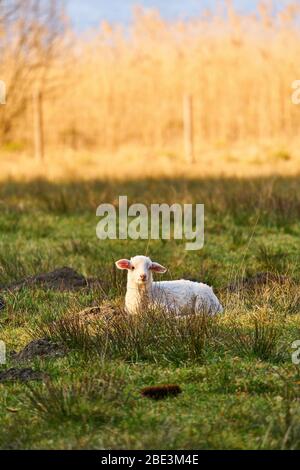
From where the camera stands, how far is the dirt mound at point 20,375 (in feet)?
17.8

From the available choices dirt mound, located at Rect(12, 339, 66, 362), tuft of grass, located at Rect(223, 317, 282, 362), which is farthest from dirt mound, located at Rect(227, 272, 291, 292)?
dirt mound, located at Rect(12, 339, 66, 362)

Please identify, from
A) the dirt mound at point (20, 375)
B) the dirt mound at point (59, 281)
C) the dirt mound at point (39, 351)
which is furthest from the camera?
the dirt mound at point (59, 281)

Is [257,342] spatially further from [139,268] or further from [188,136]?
[188,136]

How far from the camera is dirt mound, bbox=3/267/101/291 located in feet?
26.2

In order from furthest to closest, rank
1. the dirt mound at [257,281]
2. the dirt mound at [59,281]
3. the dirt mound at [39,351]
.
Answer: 1. the dirt mound at [59,281]
2. the dirt mound at [257,281]
3. the dirt mound at [39,351]

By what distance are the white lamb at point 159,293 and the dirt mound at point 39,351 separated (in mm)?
810

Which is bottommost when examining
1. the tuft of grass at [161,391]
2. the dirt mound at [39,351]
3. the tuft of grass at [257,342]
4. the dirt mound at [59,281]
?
the tuft of grass at [161,391]

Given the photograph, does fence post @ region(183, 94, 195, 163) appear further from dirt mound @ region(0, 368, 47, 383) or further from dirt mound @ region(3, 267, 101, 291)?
dirt mound @ region(0, 368, 47, 383)

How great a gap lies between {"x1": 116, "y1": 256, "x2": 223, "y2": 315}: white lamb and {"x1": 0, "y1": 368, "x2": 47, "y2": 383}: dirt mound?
127 cm

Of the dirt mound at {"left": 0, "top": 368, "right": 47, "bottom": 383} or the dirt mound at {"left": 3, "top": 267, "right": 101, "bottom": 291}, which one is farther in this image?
the dirt mound at {"left": 3, "top": 267, "right": 101, "bottom": 291}

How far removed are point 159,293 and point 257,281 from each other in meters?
1.32

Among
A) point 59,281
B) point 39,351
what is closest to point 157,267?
point 39,351

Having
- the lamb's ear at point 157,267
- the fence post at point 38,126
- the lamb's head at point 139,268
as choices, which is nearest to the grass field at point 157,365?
the lamb's head at point 139,268

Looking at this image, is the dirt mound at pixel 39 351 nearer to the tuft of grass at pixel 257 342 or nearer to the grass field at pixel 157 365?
the grass field at pixel 157 365
